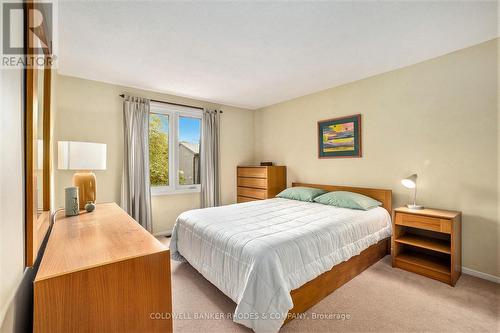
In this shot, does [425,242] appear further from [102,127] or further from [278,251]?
[102,127]

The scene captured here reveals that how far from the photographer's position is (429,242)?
8.52 feet

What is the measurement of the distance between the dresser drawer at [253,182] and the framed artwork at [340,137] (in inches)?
44.9

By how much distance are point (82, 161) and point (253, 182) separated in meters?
2.96

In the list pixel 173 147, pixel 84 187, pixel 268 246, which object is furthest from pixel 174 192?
pixel 268 246

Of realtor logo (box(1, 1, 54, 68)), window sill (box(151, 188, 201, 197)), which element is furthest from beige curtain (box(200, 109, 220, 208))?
realtor logo (box(1, 1, 54, 68))

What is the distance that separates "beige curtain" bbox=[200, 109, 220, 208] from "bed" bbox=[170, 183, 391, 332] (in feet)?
4.71

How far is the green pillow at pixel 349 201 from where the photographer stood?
293 centimetres

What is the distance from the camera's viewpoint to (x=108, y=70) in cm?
298

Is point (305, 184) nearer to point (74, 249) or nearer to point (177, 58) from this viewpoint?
point (177, 58)

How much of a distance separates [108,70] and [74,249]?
2663mm

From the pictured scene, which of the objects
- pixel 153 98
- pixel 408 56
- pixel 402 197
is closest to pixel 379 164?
pixel 402 197

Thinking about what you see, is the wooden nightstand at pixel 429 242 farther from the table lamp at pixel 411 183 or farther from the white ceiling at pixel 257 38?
the white ceiling at pixel 257 38

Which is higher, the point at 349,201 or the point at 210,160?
the point at 210,160

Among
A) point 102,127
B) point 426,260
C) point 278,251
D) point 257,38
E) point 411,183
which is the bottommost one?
point 426,260
